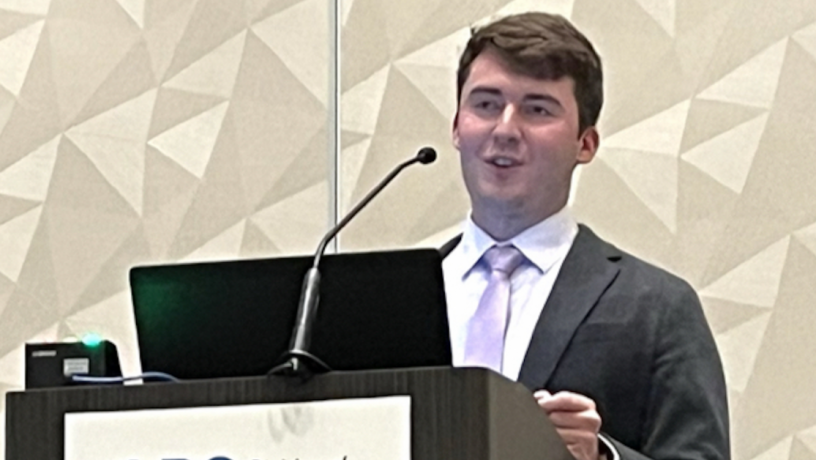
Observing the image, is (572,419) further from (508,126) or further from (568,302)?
(508,126)

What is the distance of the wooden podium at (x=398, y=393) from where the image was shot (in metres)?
2.05

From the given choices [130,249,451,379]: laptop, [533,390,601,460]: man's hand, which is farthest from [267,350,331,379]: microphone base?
[533,390,601,460]: man's hand

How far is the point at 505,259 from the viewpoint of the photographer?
129 inches

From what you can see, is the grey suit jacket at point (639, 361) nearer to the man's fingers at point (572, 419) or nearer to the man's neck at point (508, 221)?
the man's neck at point (508, 221)

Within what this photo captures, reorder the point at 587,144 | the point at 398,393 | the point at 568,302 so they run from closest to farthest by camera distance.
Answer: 1. the point at 398,393
2. the point at 568,302
3. the point at 587,144

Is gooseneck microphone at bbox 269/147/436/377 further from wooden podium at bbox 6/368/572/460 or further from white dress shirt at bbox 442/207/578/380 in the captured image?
white dress shirt at bbox 442/207/578/380

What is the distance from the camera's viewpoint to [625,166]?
4.83 m

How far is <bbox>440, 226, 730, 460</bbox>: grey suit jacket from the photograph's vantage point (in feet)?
9.51

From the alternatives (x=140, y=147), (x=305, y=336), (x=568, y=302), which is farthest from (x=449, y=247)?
(x=140, y=147)

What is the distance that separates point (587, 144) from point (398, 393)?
1.43 m

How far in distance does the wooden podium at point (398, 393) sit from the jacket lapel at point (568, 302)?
0.65m

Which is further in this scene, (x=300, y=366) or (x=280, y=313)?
(x=280, y=313)

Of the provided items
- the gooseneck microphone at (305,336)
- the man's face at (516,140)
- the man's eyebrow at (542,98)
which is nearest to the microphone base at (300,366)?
the gooseneck microphone at (305,336)

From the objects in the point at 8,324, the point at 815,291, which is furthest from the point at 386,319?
the point at 8,324
